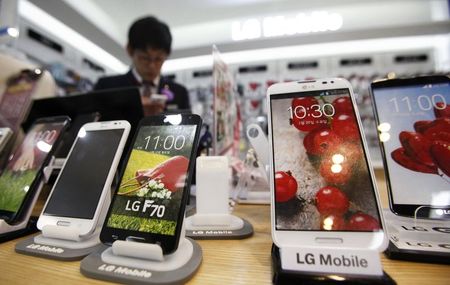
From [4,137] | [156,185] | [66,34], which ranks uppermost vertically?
[66,34]

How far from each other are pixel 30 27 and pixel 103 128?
2.58 meters

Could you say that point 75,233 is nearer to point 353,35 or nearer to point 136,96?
point 136,96

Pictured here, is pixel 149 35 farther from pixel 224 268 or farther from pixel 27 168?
pixel 224 268

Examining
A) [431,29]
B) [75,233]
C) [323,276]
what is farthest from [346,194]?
[431,29]

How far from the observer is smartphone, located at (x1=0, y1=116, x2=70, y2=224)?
0.49 m

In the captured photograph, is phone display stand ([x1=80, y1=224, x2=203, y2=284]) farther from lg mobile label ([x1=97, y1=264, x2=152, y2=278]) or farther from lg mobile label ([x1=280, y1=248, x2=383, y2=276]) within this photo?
lg mobile label ([x1=280, y1=248, x2=383, y2=276])

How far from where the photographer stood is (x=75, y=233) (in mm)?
405

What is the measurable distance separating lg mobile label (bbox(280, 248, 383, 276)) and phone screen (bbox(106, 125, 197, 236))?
0.16m

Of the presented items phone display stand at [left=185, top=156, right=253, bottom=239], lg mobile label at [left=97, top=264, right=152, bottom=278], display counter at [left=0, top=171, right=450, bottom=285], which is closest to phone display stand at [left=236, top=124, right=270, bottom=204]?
phone display stand at [left=185, top=156, right=253, bottom=239]

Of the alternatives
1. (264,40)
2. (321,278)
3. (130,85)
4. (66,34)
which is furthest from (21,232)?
(66,34)

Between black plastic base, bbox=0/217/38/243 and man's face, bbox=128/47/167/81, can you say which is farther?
man's face, bbox=128/47/167/81

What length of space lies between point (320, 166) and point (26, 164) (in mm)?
630

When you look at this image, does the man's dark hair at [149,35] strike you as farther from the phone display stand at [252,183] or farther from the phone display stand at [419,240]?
the phone display stand at [419,240]

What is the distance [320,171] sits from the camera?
1.27 ft
